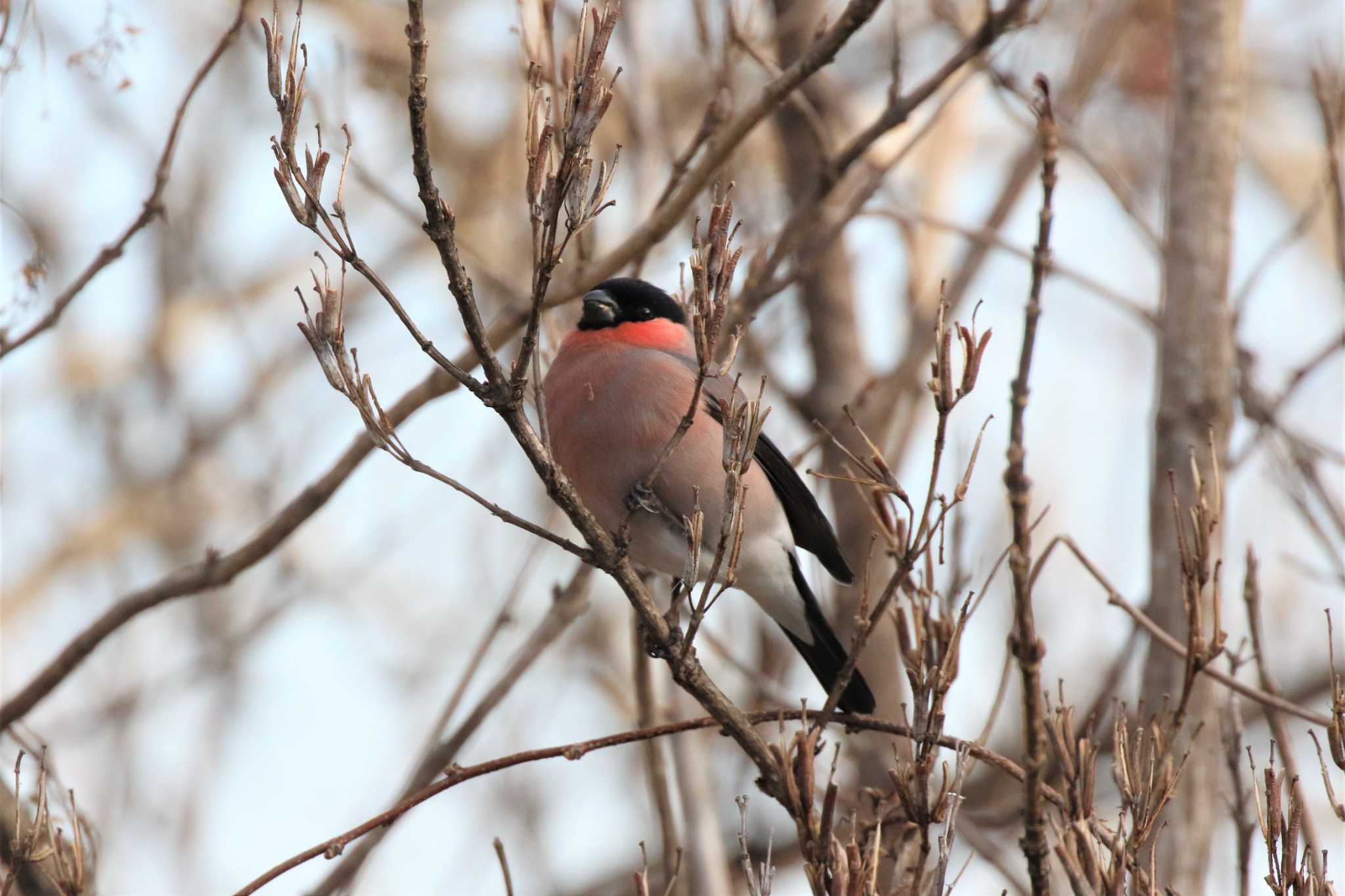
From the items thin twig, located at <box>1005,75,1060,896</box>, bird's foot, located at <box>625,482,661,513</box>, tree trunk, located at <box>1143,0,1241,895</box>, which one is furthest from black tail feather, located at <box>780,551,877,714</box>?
thin twig, located at <box>1005,75,1060,896</box>

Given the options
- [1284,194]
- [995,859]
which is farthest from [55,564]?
[1284,194]

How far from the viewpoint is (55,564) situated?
7.69 meters

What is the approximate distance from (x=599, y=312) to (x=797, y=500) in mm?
840

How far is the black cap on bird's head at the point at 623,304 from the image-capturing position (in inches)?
162

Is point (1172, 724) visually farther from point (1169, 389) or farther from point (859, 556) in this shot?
point (859, 556)

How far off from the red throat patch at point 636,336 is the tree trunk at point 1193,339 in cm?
146

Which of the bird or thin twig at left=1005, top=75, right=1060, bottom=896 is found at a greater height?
the bird

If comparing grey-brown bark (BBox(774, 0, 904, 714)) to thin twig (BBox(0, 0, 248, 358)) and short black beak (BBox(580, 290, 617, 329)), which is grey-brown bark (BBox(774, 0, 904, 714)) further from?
thin twig (BBox(0, 0, 248, 358))

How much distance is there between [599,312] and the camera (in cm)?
→ 412

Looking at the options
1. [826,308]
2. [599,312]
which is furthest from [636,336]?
[826,308]

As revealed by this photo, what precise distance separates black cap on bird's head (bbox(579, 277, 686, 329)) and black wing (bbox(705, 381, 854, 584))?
15.7 inches

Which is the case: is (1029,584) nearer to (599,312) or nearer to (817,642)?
(817,642)

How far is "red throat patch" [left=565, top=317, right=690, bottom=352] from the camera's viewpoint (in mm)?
4020

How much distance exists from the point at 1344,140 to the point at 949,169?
71.1 inches
